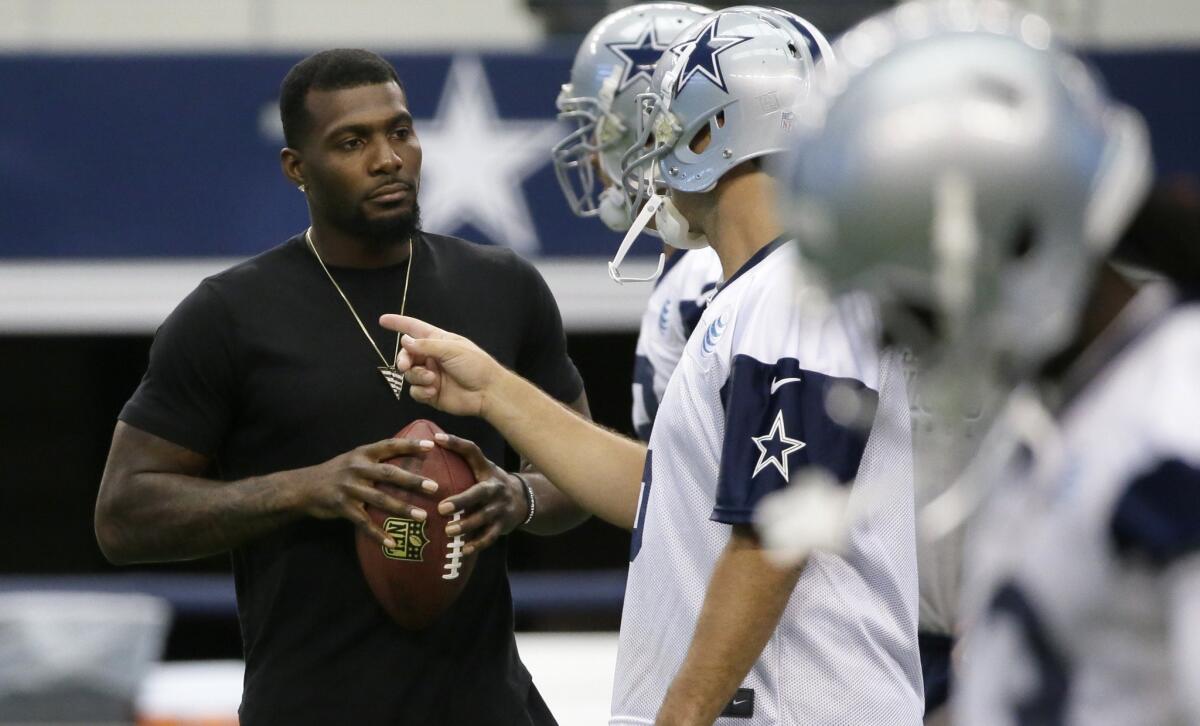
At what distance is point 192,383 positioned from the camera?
2867 mm

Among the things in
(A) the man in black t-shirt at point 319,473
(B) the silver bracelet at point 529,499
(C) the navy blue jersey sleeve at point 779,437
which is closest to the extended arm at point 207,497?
(A) the man in black t-shirt at point 319,473

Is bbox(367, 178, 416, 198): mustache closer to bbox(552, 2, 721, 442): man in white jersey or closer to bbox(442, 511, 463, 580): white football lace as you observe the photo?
bbox(442, 511, 463, 580): white football lace

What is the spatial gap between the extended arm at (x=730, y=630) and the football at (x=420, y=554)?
70 cm

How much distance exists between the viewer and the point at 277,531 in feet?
9.51

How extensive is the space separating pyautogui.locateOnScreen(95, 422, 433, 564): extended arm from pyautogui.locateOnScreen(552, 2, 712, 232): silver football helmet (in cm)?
A: 148

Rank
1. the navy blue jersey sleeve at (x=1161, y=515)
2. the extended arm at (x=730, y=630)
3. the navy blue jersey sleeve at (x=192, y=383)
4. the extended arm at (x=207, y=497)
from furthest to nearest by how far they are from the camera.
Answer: the navy blue jersey sleeve at (x=192, y=383) → the extended arm at (x=207, y=497) → the extended arm at (x=730, y=630) → the navy blue jersey sleeve at (x=1161, y=515)

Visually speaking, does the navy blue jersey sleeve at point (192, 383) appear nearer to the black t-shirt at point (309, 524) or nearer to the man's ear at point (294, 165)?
the black t-shirt at point (309, 524)

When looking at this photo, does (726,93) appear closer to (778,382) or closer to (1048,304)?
(778,382)

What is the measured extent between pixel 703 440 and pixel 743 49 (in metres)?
0.62

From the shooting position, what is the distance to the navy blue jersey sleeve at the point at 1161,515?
123 centimetres

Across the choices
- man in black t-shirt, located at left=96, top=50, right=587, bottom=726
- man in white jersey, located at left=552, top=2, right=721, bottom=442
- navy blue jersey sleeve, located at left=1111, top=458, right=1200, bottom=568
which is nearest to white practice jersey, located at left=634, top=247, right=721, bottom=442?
man in white jersey, located at left=552, top=2, right=721, bottom=442

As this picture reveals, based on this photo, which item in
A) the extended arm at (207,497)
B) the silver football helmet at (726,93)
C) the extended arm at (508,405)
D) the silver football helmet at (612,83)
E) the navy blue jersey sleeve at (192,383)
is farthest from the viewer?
the silver football helmet at (612,83)

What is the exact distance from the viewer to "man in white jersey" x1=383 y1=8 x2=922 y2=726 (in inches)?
87.1

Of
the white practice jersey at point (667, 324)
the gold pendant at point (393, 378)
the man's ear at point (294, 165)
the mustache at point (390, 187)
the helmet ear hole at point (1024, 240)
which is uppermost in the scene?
the helmet ear hole at point (1024, 240)
